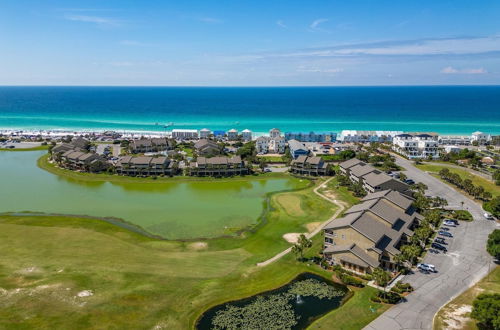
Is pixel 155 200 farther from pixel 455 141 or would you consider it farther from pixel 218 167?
pixel 455 141

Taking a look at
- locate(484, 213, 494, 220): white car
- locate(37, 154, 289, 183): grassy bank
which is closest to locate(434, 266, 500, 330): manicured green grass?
locate(484, 213, 494, 220): white car

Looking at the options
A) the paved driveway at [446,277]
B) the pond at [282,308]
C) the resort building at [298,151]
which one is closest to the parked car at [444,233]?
the paved driveway at [446,277]

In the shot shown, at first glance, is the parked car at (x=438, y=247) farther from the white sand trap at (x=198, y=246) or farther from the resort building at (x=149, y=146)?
the resort building at (x=149, y=146)

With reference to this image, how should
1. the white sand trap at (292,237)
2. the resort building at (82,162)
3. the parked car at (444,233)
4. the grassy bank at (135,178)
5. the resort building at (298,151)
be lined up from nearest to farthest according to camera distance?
the white sand trap at (292,237) < the parked car at (444,233) < the grassy bank at (135,178) < the resort building at (82,162) < the resort building at (298,151)

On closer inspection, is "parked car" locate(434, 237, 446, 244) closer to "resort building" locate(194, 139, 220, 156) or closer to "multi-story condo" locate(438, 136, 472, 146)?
"resort building" locate(194, 139, 220, 156)

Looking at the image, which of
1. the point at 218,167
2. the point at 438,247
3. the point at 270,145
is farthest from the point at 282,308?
the point at 270,145

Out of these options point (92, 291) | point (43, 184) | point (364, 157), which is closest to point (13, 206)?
point (43, 184)
